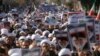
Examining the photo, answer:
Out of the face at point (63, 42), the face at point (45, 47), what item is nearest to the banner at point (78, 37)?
the face at point (63, 42)

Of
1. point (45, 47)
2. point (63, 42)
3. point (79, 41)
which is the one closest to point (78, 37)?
point (79, 41)

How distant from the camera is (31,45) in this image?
52.3 feet

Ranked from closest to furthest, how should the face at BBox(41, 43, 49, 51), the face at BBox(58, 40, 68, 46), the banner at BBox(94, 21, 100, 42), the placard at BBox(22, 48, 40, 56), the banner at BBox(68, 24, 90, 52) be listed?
the placard at BBox(22, 48, 40, 56)
the face at BBox(41, 43, 49, 51)
the banner at BBox(68, 24, 90, 52)
the face at BBox(58, 40, 68, 46)
the banner at BBox(94, 21, 100, 42)

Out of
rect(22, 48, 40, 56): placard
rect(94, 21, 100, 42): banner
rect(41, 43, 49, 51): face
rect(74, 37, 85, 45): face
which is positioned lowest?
rect(94, 21, 100, 42): banner

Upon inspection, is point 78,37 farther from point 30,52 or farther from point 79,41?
point 30,52

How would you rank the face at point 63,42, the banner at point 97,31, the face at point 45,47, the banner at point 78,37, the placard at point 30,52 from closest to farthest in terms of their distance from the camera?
the placard at point 30,52 → the face at point 45,47 → the banner at point 78,37 → the face at point 63,42 → the banner at point 97,31

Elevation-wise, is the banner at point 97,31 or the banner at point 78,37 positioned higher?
the banner at point 78,37

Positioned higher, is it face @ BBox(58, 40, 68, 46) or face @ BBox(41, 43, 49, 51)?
face @ BBox(41, 43, 49, 51)

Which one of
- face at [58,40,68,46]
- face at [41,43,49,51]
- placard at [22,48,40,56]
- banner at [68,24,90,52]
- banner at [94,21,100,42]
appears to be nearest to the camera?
placard at [22,48,40,56]

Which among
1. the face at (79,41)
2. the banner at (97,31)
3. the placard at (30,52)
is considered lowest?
the banner at (97,31)

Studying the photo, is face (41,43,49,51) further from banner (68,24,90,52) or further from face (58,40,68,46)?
face (58,40,68,46)

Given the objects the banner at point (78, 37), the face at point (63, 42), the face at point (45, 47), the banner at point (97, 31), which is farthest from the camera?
the banner at point (97, 31)

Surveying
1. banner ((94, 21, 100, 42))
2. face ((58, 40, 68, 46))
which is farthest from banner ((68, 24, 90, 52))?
banner ((94, 21, 100, 42))

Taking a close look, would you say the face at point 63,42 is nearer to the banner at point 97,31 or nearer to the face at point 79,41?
the face at point 79,41
